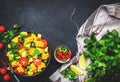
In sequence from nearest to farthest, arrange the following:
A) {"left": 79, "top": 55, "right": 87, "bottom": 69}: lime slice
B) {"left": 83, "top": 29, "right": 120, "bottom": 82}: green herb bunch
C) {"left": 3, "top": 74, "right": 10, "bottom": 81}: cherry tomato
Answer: {"left": 83, "top": 29, "right": 120, "bottom": 82}: green herb bunch < {"left": 79, "top": 55, "right": 87, "bottom": 69}: lime slice < {"left": 3, "top": 74, "right": 10, "bottom": 81}: cherry tomato

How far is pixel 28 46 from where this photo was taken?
101 inches

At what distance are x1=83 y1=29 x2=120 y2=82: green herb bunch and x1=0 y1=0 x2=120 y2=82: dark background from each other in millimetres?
552

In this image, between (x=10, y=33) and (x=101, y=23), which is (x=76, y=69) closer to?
(x=101, y=23)

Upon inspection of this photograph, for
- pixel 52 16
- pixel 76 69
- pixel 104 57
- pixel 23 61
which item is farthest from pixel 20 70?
pixel 104 57

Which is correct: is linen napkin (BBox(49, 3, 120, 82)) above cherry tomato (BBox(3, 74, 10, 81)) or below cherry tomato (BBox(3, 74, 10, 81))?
above

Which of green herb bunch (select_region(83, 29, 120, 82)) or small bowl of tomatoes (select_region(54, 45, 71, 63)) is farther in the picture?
small bowl of tomatoes (select_region(54, 45, 71, 63))

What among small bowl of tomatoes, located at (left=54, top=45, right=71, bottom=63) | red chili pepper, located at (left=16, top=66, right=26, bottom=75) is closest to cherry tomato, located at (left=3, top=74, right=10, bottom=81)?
red chili pepper, located at (left=16, top=66, right=26, bottom=75)

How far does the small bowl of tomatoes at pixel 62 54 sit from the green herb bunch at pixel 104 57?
14.7 inches

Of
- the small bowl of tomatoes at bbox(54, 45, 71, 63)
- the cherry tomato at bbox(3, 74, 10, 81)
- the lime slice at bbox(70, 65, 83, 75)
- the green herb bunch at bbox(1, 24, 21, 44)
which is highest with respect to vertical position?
the green herb bunch at bbox(1, 24, 21, 44)

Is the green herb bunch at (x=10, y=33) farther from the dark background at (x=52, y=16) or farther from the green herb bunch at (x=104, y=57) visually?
the green herb bunch at (x=104, y=57)

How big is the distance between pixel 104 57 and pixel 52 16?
0.88 metres

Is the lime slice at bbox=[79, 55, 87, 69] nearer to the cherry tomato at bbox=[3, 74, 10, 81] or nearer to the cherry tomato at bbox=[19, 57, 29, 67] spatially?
the cherry tomato at bbox=[19, 57, 29, 67]

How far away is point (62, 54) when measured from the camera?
8.59ft

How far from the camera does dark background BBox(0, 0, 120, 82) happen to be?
9.21ft
